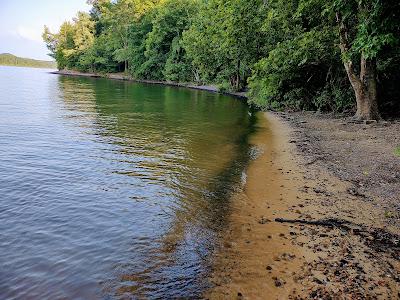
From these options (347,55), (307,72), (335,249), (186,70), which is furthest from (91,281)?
(186,70)

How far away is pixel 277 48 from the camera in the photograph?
21.4 meters

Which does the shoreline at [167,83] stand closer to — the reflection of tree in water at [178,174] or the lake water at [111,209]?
the reflection of tree in water at [178,174]

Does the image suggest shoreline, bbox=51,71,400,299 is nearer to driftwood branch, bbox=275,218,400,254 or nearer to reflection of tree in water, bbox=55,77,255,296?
driftwood branch, bbox=275,218,400,254

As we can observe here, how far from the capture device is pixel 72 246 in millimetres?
5812

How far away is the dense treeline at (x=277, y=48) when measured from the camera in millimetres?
15708

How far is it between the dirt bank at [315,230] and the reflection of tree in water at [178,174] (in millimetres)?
459

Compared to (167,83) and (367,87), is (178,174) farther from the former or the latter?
(167,83)

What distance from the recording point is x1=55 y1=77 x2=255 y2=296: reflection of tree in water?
508 centimetres

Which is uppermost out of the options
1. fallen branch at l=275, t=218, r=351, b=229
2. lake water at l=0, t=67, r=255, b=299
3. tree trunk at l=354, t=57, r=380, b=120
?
tree trunk at l=354, t=57, r=380, b=120

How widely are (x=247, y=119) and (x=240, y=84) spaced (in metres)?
22.6

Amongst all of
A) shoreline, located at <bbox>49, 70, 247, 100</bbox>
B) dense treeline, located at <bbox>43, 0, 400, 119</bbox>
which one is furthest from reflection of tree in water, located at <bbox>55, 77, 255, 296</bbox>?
shoreline, located at <bbox>49, 70, 247, 100</bbox>

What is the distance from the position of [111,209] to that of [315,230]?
4.20 meters

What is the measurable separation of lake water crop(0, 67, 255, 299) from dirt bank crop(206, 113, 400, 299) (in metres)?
0.52

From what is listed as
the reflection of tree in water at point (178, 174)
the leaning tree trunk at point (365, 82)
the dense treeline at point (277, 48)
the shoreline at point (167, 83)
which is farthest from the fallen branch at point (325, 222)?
the shoreline at point (167, 83)
